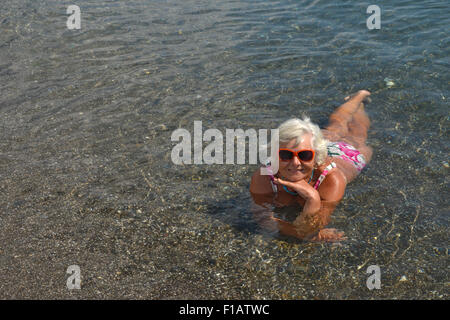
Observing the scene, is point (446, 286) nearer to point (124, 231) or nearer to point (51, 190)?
point (124, 231)

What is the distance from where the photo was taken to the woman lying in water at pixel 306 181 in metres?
4.99

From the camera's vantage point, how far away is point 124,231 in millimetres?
5645

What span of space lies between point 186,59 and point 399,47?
5244 millimetres

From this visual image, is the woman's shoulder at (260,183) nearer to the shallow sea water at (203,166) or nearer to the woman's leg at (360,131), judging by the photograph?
the shallow sea water at (203,166)

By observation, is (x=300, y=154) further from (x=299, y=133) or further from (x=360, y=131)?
(x=360, y=131)

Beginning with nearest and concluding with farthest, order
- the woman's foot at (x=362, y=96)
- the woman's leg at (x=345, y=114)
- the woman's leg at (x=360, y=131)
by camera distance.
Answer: the woman's leg at (x=360, y=131) < the woman's leg at (x=345, y=114) < the woman's foot at (x=362, y=96)

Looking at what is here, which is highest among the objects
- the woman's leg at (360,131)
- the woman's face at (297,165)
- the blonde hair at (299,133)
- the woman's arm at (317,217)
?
the blonde hair at (299,133)

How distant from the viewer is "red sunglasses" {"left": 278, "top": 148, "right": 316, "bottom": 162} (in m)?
4.93

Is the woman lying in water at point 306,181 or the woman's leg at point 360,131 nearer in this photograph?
the woman lying in water at point 306,181

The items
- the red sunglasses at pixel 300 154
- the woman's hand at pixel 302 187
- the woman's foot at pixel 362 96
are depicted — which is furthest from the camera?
the woman's foot at pixel 362 96

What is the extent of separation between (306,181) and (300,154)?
1.89 feet

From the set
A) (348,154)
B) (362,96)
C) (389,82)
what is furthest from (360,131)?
(389,82)

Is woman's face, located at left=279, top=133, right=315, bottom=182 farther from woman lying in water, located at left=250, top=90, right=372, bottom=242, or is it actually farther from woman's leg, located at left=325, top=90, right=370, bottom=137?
woman's leg, located at left=325, top=90, right=370, bottom=137

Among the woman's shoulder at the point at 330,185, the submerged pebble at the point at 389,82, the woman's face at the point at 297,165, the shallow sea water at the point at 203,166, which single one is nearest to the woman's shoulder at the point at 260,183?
the shallow sea water at the point at 203,166
